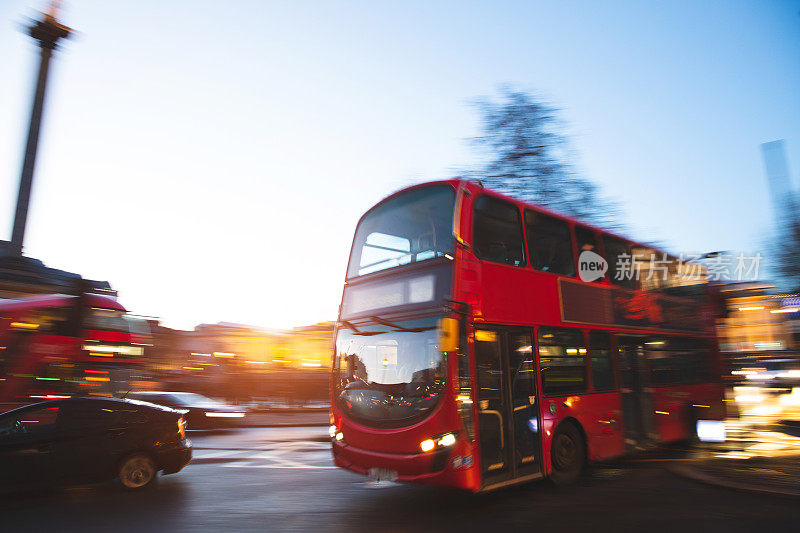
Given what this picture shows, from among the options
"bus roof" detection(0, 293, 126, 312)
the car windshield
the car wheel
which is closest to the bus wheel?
the car wheel

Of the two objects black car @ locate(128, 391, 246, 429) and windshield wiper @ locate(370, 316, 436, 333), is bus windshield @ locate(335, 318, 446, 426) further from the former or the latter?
black car @ locate(128, 391, 246, 429)

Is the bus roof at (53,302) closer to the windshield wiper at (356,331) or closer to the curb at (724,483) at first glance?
the windshield wiper at (356,331)

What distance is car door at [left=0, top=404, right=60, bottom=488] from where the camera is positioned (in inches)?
272

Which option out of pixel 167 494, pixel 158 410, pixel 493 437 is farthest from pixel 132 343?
pixel 493 437

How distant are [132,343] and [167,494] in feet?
28.2

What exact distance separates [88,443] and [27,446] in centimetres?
73

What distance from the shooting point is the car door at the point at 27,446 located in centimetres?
690

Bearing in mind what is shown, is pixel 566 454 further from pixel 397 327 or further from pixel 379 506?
pixel 397 327

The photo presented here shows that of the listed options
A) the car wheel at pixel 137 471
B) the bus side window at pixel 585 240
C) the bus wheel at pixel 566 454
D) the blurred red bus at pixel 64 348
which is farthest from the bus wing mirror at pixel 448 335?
the blurred red bus at pixel 64 348

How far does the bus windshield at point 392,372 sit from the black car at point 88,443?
303cm

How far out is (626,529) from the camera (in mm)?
5520

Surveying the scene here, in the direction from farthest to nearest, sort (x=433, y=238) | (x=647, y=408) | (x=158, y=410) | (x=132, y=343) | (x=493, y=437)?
(x=132, y=343), (x=647, y=408), (x=158, y=410), (x=433, y=238), (x=493, y=437)

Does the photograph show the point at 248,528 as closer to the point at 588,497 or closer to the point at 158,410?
the point at 158,410

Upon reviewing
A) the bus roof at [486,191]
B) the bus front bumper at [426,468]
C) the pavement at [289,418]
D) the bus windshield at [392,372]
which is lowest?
the pavement at [289,418]
